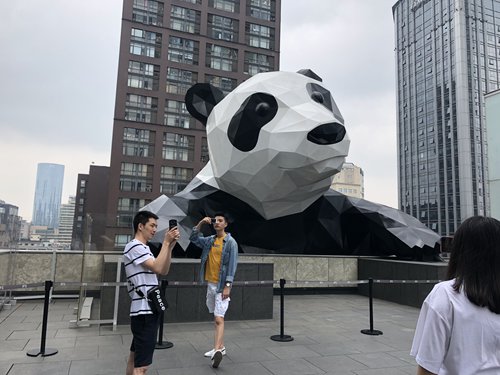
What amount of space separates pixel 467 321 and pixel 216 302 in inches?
139

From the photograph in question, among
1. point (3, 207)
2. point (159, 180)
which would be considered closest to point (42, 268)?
point (3, 207)

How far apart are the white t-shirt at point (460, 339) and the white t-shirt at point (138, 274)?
Answer: 2.23 metres

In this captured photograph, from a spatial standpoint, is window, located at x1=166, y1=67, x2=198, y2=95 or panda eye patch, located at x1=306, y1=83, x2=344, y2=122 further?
window, located at x1=166, y1=67, x2=198, y2=95

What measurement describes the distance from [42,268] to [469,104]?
2342 inches

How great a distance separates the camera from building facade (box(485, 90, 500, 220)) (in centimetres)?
1741

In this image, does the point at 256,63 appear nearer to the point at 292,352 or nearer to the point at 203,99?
the point at 203,99

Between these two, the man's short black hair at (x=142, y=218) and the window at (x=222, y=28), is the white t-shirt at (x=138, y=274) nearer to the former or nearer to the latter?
the man's short black hair at (x=142, y=218)

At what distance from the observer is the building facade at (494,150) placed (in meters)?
17.4

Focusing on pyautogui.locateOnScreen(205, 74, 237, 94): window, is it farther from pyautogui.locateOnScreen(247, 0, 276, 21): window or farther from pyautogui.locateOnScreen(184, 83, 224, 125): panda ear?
pyautogui.locateOnScreen(184, 83, 224, 125): panda ear

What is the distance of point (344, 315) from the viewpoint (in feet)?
24.4

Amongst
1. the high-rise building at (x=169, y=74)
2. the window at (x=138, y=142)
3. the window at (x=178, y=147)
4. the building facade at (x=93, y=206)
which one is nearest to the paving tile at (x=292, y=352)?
the building facade at (x=93, y=206)

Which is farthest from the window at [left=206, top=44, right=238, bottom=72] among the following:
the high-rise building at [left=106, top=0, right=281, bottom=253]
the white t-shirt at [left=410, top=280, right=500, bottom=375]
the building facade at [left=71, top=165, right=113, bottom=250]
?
the white t-shirt at [left=410, top=280, right=500, bottom=375]

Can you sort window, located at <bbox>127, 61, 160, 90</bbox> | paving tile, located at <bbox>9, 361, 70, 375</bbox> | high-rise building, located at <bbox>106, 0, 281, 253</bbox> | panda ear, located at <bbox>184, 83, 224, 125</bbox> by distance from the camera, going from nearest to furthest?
paving tile, located at <bbox>9, 361, 70, 375</bbox>, panda ear, located at <bbox>184, 83, 224, 125</bbox>, high-rise building, located at <bbox>106, 0, 281, 253</bbox>, window, located at <bbox>127, 61, 160, 90</bbox>

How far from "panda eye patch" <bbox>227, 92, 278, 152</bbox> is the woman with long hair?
604 centimetres
